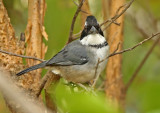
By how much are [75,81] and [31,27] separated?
0.60 metres

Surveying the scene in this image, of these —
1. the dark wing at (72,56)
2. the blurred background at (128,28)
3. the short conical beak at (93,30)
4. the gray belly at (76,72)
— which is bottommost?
the gray belly at (76,72)

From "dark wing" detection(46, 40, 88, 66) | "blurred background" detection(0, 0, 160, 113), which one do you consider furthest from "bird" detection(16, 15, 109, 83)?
"blurred background" detection(0, 0, 160, 113)

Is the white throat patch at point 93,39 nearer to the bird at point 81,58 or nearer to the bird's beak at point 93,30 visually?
the bird at point 81,58

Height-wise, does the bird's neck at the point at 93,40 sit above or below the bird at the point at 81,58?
above

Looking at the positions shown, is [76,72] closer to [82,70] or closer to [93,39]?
[82,70]

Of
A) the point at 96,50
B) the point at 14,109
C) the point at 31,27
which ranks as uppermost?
the point at 31,27

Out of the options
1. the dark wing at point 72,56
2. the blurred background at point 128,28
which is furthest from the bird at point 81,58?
the blurred background at point 128,28

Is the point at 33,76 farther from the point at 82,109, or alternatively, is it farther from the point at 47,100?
the point at 82,109

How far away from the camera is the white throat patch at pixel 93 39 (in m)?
2.59

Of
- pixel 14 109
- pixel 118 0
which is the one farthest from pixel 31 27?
pixel 118 0

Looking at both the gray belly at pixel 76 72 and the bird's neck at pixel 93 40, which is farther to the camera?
the bird's neck at pixel 93 40

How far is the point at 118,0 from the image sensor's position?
3041 mm

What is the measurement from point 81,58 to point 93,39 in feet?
0.65

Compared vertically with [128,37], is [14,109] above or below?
below
